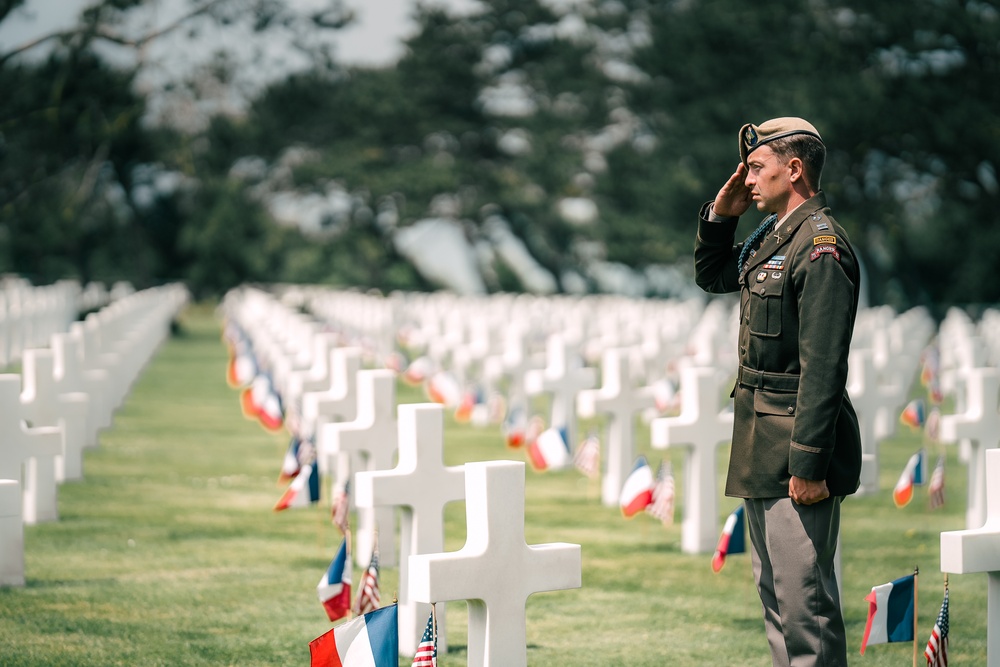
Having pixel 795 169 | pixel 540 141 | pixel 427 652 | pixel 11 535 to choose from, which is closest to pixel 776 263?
pixel 795 169

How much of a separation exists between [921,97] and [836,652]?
88.4 feet

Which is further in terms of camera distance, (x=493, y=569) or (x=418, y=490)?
(x=418, y=490)

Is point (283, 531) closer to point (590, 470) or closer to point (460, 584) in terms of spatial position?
point (590, 470)

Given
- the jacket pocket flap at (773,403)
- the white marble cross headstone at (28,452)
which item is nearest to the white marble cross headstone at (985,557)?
the jacket pocket flap at (773,403)

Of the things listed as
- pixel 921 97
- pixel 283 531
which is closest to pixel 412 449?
pixel 283 531

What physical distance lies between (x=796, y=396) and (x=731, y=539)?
7.28 ft

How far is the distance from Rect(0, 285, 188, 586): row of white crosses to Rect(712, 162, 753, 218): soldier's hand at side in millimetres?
3269

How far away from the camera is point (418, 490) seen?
15.9 ft

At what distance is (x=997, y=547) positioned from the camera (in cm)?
407

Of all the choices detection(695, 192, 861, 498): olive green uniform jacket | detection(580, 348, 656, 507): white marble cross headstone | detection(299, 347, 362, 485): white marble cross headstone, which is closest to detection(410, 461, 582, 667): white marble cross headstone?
detection(695, 192, 861, 498): olive green uniform jacket

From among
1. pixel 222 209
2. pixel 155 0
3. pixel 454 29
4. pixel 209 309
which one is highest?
pixel 454 29

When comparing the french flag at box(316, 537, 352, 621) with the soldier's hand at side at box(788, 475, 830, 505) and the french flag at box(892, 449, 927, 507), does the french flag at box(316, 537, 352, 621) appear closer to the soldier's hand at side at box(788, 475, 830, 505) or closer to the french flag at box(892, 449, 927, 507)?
the soldier's hand at side at box(788, 475, 830, 505)

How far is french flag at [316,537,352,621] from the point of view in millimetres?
4922

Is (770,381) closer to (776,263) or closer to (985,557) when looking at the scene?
(776,263)
